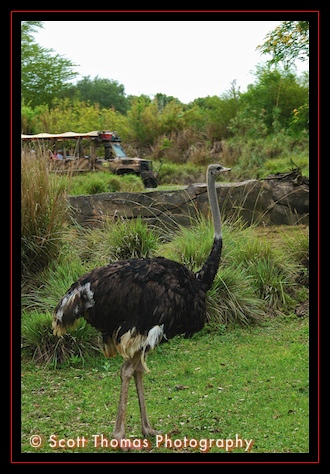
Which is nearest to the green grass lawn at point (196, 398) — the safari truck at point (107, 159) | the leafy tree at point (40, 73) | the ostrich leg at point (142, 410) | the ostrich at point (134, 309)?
the ostrich leg at point (142, 410)

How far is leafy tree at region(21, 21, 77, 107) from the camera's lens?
25.8 metres

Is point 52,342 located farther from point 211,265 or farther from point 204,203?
point 204,203

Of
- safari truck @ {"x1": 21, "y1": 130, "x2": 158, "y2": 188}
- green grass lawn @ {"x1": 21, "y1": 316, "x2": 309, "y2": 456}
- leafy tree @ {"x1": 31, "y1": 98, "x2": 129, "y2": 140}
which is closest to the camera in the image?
green grass lawn @ {"x1": 21, "y1": 316, "x2": 309, "y2": 456}

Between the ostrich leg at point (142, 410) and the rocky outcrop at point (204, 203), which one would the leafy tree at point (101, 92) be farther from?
the ostrich leg at point (142, 410)

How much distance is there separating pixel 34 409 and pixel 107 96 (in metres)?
25.1

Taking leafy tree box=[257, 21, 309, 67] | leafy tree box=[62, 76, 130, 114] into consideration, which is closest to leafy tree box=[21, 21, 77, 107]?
leafy tree box=[62, 76, 130, 114]

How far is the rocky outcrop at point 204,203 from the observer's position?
340 inches

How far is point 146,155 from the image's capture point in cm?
2014

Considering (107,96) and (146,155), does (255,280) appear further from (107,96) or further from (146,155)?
(107,96)

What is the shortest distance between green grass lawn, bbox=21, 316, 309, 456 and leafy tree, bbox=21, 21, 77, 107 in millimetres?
20857

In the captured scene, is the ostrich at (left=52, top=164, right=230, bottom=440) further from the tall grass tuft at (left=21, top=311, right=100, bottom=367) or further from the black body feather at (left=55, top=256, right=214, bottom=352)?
the tall grass tuft at (left=21, top=311, right=100, bottom=367)

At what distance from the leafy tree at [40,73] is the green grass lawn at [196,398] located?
20.9 metres

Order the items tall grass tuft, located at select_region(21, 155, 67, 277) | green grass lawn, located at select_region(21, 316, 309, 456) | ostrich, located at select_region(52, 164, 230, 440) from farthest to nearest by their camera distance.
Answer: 1. tall grass tuft, located at select_region(21, 155, 67, 277)
2. green grass lawn, located at select_region(21, 316, 309, 456)
3. ostrich, located at select_region(52, 164, 230, 440)
